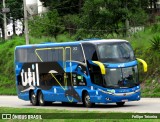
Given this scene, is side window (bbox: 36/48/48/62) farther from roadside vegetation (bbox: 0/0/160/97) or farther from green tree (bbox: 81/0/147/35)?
green tree (bbox: 81/0/147/35)

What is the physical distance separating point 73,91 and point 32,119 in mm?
8801

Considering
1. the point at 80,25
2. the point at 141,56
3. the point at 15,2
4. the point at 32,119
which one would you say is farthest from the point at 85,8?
the point at 15,2

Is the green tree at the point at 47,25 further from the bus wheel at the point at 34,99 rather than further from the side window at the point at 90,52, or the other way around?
the side window at the point at 90,52

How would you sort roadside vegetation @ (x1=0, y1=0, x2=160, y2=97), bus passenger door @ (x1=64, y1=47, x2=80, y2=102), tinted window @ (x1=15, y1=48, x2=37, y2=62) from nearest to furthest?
bus passenger door @ (x1=64, y1=47, x2=80, y2=102)
tinted window @ (x1=15, y1=48, x2=37, y2=62)
roadside vegetation @ (x1=0, y1=0, x2=160, y2=97)

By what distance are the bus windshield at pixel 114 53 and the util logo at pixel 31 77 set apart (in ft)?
18.0

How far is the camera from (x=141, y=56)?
1608 inches

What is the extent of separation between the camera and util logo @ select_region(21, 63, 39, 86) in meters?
30.5

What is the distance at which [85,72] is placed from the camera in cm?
2641

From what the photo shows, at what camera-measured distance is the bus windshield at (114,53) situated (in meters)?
26.0

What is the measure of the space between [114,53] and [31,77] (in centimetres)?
668

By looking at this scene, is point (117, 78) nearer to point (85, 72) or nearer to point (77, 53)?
point (85, 72)

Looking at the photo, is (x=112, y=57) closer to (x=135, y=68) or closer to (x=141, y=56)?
(x=135, y=68)

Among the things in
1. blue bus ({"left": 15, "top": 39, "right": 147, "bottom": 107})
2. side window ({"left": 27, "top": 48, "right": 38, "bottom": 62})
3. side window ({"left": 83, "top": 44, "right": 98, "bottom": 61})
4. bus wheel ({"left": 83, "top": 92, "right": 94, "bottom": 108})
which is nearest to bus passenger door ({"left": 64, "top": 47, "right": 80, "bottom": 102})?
blue bus ({"left": 15, "top": 39, "right": 147, "bottom": 107})

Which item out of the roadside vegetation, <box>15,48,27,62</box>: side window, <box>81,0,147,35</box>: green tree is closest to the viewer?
<box>15,48,27,62</box>: side window
